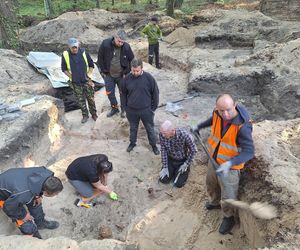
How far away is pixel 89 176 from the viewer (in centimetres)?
525

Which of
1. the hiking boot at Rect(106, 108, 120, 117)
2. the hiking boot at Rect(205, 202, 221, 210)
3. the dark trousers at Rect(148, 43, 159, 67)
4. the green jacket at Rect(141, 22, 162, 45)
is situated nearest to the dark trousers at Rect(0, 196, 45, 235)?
the hiking boot at Rect(205, 202, 221, 210)

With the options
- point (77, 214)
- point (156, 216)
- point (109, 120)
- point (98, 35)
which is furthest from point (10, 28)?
point (156, 216)

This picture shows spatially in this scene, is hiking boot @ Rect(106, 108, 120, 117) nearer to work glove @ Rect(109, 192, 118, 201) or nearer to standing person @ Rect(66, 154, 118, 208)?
standing person @ Rect(66, 154, 118, 208)

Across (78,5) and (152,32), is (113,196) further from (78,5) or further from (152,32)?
(78,5)

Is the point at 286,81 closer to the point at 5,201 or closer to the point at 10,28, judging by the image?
the point at 5,201

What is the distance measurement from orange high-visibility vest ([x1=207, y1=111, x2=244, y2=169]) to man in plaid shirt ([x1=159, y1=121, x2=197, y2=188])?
38.0 inches

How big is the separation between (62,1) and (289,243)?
26338mm

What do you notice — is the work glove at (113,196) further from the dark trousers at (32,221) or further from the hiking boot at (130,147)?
the hiking boot at (130,147)

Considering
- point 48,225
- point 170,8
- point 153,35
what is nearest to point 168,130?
point 48,225

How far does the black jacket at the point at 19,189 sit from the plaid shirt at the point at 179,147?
2.02 metres

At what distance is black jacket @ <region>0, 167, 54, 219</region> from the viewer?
4.12 metres

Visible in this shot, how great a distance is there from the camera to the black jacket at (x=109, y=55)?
22.5 feet

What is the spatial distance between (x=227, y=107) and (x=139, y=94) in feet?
7.77

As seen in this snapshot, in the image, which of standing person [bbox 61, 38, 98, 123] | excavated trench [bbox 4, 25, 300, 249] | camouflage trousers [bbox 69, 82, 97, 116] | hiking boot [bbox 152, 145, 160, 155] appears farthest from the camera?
camouflage trousers [bbox 69, 82, 97, 116]
